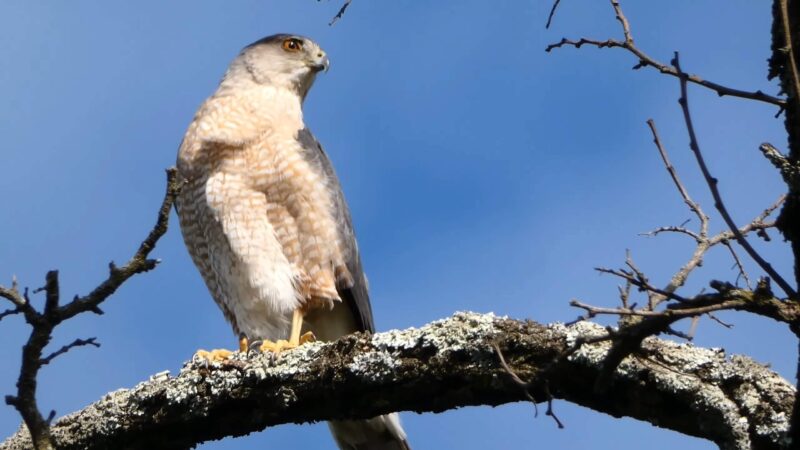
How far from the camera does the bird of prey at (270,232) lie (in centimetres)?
558

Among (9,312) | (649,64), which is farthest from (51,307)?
(649,64)

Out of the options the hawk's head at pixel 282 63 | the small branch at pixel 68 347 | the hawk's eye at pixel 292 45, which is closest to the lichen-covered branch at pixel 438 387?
the small branch at pixel 68 347

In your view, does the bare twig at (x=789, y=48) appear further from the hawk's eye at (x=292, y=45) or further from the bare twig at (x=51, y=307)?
the hawk's eye at (x=292, y=45)

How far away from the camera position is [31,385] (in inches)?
130

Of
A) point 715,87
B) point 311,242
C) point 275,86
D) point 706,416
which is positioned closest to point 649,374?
point 706,416

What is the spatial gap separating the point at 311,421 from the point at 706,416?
1.46m

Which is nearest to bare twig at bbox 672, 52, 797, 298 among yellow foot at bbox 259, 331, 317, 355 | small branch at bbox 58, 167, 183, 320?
small branch at bbox 58, 167, 183, 320

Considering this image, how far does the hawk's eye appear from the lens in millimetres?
7223

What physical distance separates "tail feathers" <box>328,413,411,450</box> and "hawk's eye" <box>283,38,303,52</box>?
305 cm

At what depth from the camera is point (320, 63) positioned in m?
7.21

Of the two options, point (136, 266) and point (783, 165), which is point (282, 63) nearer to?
point (136, 266)

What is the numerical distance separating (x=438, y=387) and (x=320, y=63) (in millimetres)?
4122

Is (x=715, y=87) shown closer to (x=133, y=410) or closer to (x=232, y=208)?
(x=133, y=410)

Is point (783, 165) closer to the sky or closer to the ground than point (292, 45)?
closer to the ground
